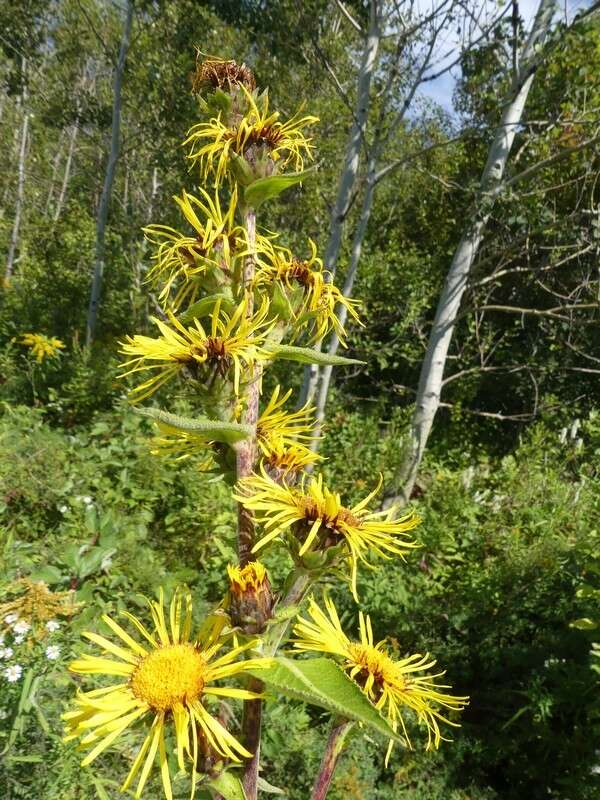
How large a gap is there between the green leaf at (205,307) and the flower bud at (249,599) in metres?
0.39

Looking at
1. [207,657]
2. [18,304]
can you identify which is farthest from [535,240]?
[18,304]

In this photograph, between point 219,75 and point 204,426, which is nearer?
point 204,426

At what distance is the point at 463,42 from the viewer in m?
3.81

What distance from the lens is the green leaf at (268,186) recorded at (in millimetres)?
862

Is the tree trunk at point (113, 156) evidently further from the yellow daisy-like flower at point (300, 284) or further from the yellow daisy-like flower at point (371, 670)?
the yellow daisy-like flower at point (371, 670)

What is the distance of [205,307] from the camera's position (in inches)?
33.1

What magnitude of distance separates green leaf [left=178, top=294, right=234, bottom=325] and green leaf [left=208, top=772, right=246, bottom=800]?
25.6 inches

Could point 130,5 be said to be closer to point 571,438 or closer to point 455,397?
point 455,397

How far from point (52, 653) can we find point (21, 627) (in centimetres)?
13

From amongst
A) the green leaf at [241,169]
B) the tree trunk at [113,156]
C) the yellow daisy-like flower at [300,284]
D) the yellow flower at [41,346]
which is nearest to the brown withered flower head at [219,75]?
the green leaf at [241,169]

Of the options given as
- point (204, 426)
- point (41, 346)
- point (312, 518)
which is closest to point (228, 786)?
point (312, 518)

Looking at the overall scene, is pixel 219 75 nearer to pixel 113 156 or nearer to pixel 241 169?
pixel 241 169

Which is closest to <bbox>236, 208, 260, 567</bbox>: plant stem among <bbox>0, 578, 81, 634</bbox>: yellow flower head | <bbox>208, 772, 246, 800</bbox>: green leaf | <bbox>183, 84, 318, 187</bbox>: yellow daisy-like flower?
<bbox>183, 84, 318, 187</bbox>: yellow daisy-like flower

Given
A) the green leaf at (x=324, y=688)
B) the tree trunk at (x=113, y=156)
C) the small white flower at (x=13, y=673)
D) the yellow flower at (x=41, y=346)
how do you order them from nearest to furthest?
1. the green leaf at (x=324, y=688)
2. the small white flower at (x=13, y=673)
3. the yellow flower at (x=41, y=346)
4. the tree trunk at (x=113, y=156)
